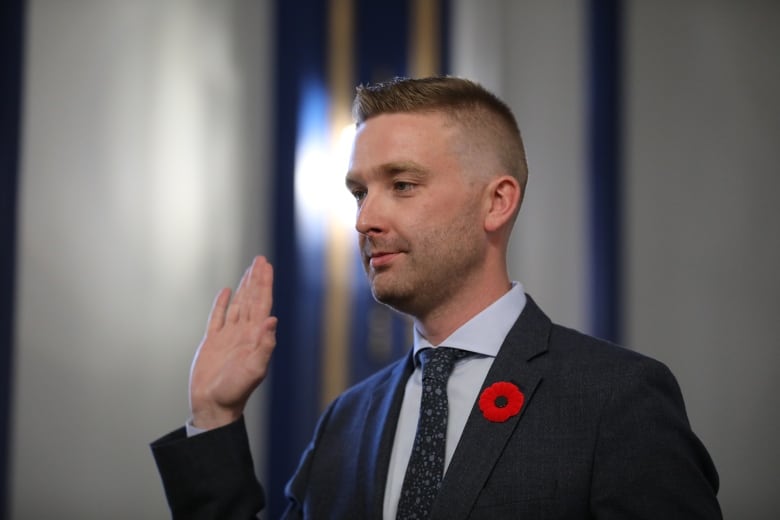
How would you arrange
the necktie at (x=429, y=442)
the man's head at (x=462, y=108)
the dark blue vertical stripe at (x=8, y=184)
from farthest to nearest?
1. the dark blue vertical stripe at (x=8, y=184)
2. the man's head at (x=462, y=108)
3. the necktie at (x=429, y=442)

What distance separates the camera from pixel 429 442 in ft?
3.92

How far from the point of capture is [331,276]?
2.78 metres

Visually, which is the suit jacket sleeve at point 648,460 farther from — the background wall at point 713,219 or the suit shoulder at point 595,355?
the background wall at point 713,219

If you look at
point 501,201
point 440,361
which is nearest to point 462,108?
point 501,201

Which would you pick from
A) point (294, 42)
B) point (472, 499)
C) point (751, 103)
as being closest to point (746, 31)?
point (751, 103)

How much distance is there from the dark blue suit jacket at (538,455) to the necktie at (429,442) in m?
0.04

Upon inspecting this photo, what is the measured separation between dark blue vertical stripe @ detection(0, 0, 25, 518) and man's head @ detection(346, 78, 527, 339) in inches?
66.2

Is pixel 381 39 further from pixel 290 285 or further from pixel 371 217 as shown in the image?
pixel 371 217

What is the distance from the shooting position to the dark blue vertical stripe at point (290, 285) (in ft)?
8.82

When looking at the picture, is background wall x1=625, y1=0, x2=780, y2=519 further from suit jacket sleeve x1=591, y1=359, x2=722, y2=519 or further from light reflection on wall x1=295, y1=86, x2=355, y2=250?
suit jacket sleeve x1=591, y1=359, x2=722, y2=519

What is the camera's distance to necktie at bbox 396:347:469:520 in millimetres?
1150

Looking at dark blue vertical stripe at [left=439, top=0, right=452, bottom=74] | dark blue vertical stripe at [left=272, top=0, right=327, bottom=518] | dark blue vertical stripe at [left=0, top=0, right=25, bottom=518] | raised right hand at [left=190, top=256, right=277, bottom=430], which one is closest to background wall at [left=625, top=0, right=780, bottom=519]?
dark blue vertical stripe at [left=439, top=0, right=452, bottom=74]

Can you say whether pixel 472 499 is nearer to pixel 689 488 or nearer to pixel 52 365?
pixel 689 488

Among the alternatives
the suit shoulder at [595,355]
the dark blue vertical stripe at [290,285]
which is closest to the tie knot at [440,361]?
the suit shoulder at [595,355]
